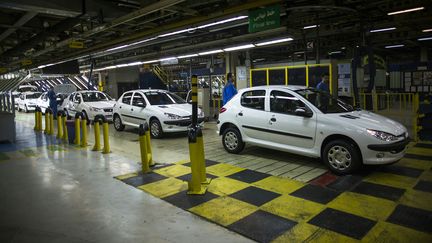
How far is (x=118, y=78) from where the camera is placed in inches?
1035

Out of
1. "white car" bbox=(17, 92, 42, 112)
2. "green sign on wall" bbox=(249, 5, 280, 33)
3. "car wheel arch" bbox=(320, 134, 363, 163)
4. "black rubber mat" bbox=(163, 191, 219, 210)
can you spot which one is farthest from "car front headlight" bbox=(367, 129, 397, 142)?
"white car" bbox=(17, 92, 42, 112)

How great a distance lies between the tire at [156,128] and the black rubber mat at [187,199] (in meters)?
4.92

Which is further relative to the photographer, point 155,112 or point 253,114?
point 155,112

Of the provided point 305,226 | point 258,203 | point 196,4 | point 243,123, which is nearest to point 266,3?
point 196,4

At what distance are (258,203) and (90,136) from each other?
7919 millimetres

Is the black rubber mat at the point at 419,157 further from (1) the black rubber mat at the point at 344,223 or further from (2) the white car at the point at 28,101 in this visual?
(2) the white car at the point at 28,101

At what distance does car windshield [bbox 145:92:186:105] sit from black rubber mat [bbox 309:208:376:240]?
732 centimetres

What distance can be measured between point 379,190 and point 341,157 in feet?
2.91

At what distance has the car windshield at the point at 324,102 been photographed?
243 inches

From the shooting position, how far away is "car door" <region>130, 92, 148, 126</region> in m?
10.2

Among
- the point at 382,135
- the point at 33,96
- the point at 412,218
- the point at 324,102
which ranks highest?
the point at 33,96

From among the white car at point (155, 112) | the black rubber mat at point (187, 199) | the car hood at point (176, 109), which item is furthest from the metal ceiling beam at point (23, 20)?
the black rubber mat at point (187, 199)

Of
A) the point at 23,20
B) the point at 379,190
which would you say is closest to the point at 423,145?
the point at 379,190

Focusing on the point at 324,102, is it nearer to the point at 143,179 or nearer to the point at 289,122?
the point at 289,122
